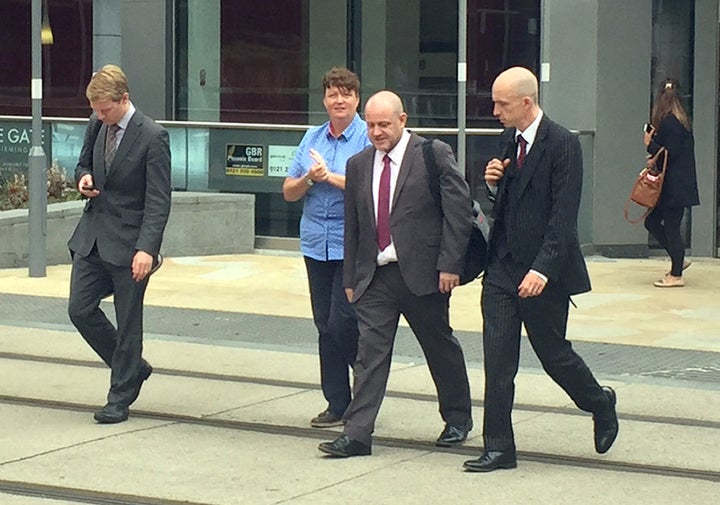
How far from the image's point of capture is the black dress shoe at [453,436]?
26.0ft

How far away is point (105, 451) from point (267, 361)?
282cm

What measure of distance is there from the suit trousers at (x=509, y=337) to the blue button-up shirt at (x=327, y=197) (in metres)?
1.20

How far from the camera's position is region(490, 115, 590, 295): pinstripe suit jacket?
23.3 feet

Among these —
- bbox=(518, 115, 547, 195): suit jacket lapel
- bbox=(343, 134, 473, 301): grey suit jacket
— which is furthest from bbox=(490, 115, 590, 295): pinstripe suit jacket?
bbox=(343, 134, 473, 301): grey suit jacket

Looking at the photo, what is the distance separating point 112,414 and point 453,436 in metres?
1.90

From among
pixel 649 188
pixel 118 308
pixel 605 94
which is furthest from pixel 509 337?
pixel 605 94

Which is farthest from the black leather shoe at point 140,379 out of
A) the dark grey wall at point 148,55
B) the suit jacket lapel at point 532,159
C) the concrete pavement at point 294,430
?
the dark grey wall at point 148,55

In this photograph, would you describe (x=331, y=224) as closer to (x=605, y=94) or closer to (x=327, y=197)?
(x=327, y=197)

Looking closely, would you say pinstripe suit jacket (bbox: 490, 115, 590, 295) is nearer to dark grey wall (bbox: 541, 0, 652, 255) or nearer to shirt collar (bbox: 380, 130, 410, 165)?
shirt collar (bbox: 380, 130, 410, 165)

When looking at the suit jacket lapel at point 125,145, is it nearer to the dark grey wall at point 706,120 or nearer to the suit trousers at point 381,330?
the suit trousers at point 381,330

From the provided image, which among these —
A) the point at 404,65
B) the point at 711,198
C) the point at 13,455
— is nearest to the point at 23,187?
the point at 404,65

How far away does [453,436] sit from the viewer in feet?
26.0

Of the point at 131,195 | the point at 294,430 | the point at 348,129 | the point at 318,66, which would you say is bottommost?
the point at 294,430

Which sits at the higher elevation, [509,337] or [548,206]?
[548,206]
